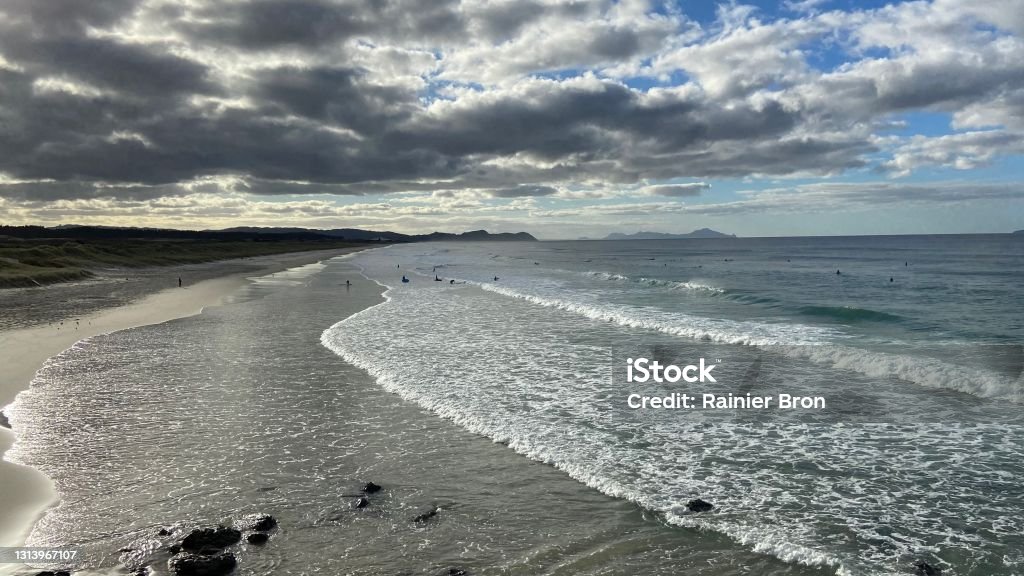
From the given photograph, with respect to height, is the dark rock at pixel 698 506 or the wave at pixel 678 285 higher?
the wave at pixel 678 285

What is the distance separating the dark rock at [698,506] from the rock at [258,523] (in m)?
5.64

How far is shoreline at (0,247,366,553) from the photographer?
823cm

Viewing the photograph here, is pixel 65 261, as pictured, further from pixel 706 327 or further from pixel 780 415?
pixel 780 415

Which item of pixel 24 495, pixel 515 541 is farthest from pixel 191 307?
pixel 515 541

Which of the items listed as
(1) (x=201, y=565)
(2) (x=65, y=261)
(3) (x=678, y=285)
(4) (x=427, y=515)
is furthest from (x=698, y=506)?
(2) (x=65, y=261)

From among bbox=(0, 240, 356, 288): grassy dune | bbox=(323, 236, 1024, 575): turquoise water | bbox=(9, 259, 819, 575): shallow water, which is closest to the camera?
bbox=(9, 259, 819, 575): shallow water

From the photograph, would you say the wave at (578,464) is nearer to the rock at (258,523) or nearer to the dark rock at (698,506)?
the dark rock at (698,506)

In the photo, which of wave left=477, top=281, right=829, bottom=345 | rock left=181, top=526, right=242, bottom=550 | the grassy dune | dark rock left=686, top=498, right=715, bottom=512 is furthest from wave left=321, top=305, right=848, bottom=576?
the grassy dune

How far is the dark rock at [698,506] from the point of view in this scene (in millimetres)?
8353

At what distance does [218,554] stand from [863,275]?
63.5 meters

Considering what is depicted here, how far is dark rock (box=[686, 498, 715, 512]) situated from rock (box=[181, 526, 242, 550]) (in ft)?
19.6

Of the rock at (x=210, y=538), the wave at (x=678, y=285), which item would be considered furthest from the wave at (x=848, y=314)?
the rock at (x=210, y=538)

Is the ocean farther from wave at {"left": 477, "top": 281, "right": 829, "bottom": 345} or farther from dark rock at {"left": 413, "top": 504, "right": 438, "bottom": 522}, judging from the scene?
wave at {"left": 477, "top": 281, "right": 829, "bottom": 345}

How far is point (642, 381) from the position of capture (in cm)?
1619
